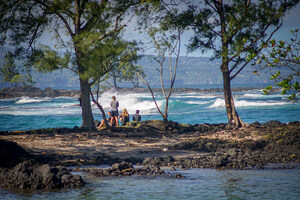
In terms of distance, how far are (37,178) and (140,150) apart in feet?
18.7

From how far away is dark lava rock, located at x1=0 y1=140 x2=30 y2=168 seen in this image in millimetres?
9141

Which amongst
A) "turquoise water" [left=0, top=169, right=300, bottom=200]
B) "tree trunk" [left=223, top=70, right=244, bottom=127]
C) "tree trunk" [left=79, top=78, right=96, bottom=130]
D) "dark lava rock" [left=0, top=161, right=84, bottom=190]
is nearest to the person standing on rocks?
"tree trunk" [left=79, top=78, right=96, bottom=130]

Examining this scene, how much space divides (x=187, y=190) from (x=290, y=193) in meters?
2.17

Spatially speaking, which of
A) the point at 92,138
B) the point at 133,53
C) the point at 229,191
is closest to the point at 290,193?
the point at 229,191

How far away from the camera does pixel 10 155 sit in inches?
381

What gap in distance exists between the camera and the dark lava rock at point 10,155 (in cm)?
914

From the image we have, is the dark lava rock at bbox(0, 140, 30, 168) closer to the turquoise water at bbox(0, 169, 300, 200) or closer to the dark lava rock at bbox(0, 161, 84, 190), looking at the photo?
the dark lava rock at bbox(0, 161, 84, 190)

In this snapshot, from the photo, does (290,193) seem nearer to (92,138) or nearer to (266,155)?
(266,155)

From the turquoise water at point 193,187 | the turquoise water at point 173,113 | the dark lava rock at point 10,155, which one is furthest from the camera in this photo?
the turquoise water at point 173,113

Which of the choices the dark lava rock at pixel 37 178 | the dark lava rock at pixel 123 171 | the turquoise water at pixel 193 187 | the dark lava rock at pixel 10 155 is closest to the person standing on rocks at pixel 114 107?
the dark lava rock at pixel 10 155

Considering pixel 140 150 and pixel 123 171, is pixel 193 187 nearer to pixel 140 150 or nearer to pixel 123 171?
pixel 123 171

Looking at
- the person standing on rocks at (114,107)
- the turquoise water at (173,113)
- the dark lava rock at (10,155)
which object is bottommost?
the turquoise water at (173,113)

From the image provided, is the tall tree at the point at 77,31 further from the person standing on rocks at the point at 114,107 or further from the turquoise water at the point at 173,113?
the turquoise water at the point at 173,113

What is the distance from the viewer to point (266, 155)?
456 inches
